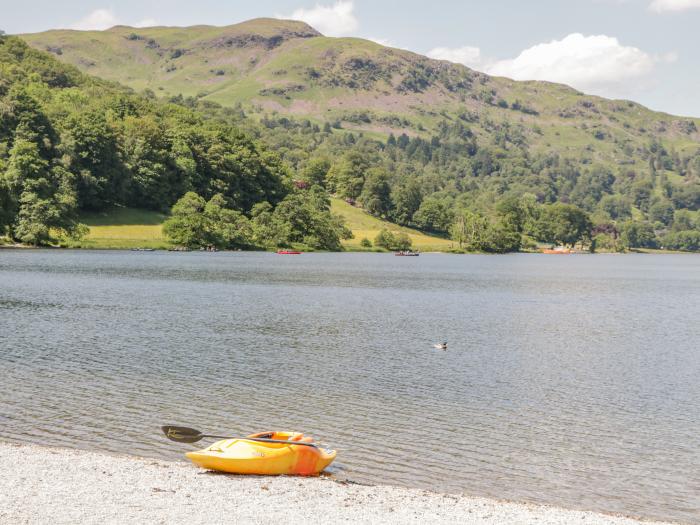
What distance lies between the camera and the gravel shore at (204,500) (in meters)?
19.5

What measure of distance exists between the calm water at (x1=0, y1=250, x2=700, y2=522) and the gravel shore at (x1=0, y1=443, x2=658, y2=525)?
7.29 feet

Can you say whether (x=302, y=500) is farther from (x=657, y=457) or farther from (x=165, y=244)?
(x=165, y=244)

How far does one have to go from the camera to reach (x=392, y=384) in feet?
137

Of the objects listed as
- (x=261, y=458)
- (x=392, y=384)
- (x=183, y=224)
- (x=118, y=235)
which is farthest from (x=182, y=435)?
(x=183, y=224)

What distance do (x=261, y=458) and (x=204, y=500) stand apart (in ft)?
11.7

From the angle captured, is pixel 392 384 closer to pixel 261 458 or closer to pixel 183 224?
pixel 261 458

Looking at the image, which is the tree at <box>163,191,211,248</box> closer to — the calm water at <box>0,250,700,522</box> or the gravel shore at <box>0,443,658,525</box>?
the calm water at <box>0,250,700,522</box>

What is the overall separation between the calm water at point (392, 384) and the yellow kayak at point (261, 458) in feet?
4.12

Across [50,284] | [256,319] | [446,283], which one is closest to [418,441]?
[256,319]

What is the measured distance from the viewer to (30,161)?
166m

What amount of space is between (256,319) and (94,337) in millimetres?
18497

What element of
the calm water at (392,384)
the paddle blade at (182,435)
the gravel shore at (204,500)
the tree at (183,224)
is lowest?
the calm water at (392,384)

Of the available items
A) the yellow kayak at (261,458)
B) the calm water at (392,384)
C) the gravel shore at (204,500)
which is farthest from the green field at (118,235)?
the gravel shore at (204,500)

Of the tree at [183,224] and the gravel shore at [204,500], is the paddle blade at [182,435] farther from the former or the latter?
the tree at [183,224]
